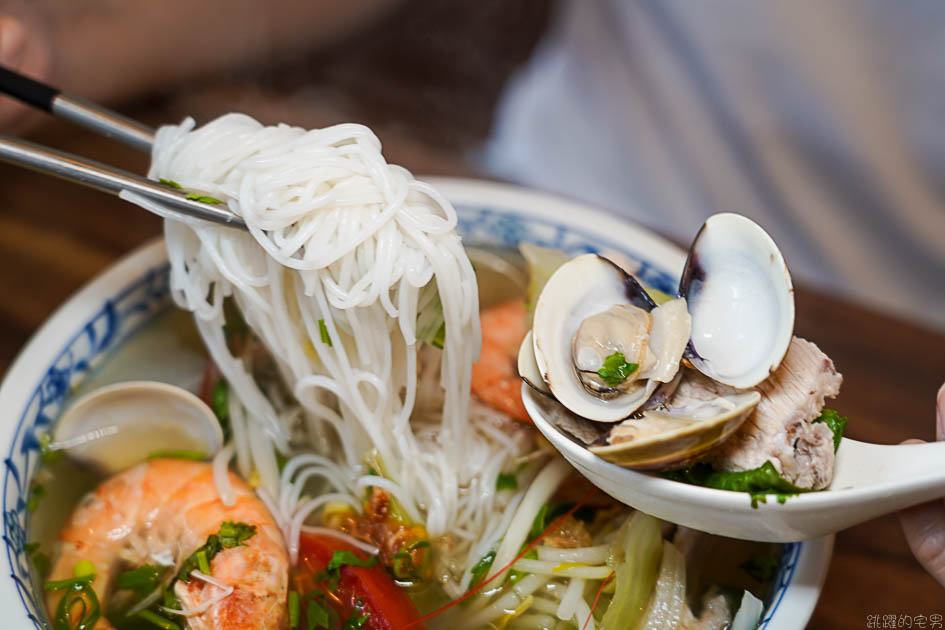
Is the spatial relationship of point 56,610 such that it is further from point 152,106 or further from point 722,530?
point 152,106

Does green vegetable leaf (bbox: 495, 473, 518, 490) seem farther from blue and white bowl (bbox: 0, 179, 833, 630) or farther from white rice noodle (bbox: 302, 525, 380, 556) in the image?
blue and white bowl (bbox: 0, 179, 833, 630)

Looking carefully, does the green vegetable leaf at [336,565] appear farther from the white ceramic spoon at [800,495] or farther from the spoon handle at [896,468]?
the spoon handle at [896,468]

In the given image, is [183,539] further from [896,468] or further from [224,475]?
[896,468]

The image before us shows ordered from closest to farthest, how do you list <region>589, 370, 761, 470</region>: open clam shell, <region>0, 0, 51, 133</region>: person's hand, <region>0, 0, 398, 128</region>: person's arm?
<region>589, 370, 761, 470</region>: open clam shell, <region>0, 0, 51, 133</region>: person's hand, <region>0, 0, 398, 128</region>: person's arm

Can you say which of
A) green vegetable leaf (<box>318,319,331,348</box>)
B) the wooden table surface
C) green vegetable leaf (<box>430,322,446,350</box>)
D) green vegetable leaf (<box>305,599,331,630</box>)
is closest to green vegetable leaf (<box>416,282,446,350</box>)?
green vegetable leaf (<box>430,322,446,350</box>)

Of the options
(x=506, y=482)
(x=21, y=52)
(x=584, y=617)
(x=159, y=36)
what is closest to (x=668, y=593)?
(x=584, y=617)

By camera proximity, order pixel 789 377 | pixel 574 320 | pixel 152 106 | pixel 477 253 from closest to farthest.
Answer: pixel 789 377 < pixel 574 320 < pixel 477 253 < pixel 152 106

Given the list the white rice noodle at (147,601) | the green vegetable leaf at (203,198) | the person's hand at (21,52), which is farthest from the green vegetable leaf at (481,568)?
the person's hand at (21,52)

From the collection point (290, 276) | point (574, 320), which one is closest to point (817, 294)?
point (574, 320)
